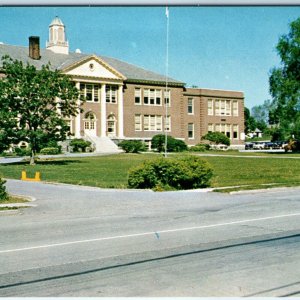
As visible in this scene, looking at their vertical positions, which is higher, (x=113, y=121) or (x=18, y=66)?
(x=18, y=66)

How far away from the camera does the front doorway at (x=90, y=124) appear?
46.1 feet

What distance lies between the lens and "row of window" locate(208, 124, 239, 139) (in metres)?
14.1

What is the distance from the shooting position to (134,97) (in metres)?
13.9

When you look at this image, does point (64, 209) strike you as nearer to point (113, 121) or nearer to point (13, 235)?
point (113, 121)

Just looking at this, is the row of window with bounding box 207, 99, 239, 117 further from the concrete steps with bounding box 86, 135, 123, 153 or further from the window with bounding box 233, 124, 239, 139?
the concrete steps with bounding box 86, 135, 123, 153

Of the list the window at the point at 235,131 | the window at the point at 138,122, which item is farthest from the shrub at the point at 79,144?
the window at the point at 235,131

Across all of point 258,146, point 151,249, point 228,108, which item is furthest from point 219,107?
point 151,249

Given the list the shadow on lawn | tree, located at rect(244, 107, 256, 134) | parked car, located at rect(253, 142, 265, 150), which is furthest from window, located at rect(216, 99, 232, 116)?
the shadow on lawn

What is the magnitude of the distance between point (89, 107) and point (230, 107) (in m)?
4.07

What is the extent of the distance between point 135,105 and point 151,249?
672 centimetres

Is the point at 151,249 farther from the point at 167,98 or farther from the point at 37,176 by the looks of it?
the point at 37,176

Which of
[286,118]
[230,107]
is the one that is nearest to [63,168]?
[230,107]

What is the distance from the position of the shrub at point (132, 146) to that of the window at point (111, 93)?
120 centimetres

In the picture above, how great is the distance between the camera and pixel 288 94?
15.4m
